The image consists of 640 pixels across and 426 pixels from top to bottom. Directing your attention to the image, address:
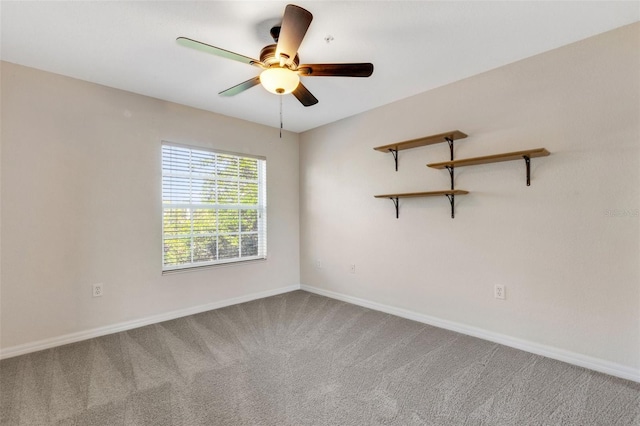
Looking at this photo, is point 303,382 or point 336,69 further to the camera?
point 303,382

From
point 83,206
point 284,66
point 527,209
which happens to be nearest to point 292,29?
point 284,66

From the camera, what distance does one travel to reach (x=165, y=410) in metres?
1.79

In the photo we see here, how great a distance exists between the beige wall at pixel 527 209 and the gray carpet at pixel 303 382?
35 centimetres

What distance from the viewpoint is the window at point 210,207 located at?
3422mm

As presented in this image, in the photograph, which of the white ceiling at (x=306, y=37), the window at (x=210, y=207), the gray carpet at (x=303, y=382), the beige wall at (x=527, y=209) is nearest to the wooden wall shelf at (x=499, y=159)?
the beige wall at (x=527, y=209)

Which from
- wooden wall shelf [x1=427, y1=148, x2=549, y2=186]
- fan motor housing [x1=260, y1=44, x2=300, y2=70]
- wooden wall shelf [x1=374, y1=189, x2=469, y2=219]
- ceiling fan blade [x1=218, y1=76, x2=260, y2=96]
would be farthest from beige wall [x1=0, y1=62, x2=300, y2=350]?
wooden wall shelf [x1=427, y1=148, x2=549, y2=186]

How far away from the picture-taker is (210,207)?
3.71m

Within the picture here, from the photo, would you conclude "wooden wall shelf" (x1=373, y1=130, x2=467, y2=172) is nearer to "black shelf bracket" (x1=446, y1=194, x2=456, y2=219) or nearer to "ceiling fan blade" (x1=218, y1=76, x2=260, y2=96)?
"black shelf bracket" (x1=446, y1=194, x2=456, y2=219)

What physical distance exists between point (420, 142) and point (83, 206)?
3.25 meters

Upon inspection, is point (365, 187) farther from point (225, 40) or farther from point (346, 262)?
point (225, 40)

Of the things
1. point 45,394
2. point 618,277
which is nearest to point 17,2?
point 45,394

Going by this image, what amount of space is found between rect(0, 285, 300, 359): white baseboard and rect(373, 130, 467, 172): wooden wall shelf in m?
2.44

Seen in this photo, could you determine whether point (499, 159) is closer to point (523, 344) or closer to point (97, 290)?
point (523, 344)

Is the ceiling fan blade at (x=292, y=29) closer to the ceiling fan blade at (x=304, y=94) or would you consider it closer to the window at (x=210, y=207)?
the ceiling fan blade at (x=304, y=94)
